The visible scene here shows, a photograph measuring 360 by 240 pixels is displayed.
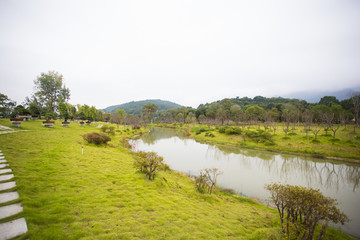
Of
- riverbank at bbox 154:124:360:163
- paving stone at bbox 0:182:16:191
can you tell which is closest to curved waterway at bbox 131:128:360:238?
riverbank at bbox 154:124:360:163

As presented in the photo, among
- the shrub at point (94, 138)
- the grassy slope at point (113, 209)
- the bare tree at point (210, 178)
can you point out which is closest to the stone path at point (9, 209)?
the grassy slope at point (113, 209)

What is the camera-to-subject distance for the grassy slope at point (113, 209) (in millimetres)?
4203

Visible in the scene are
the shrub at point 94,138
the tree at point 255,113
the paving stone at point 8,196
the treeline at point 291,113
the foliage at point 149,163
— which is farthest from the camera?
the tree at point 255,113

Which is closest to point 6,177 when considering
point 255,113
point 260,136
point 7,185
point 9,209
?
point 7,185

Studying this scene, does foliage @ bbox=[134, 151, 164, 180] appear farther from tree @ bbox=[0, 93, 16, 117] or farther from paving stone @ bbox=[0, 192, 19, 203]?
tree @ bbox=[0, 93, 16, 117]

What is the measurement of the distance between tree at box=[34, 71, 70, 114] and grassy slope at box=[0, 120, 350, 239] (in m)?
40.5

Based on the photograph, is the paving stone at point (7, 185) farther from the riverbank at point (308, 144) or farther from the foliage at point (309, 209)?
the riverbank at point (308, 144)

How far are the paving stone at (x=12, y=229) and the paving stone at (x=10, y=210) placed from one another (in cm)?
38

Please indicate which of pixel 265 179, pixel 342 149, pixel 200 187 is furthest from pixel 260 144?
pixel 200 187

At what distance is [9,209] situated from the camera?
3979 millimetres

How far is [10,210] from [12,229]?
0.98m

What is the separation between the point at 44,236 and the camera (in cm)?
340

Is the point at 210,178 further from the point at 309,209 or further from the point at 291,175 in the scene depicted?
the point at 291,175

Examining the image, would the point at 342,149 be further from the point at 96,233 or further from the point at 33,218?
the point at 33,218
